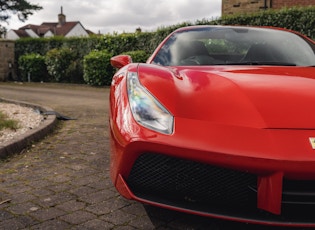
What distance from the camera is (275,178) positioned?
4.98ft

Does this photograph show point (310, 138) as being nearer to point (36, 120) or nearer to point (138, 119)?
point (138, 119)

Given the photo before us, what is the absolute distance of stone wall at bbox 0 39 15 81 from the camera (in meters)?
18.0

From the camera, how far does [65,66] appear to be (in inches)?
635

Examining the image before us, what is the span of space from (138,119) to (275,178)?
72 centimetres

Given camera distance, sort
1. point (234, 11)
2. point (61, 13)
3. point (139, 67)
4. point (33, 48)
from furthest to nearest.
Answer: point (61, 13)
point (33, 48)
point (234, 11)
point (139, 67)

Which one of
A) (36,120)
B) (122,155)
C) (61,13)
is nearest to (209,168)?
(122,155)

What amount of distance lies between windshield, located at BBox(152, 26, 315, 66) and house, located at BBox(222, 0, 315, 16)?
402 inches

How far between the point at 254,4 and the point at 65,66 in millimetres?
8649

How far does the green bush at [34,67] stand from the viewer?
17.1 metres

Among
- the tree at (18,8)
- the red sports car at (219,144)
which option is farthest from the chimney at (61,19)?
the red sports car at (219,144)

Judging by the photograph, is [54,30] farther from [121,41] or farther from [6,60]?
[121,41]

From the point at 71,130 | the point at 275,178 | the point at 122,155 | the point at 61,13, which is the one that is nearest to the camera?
the point at 275,178

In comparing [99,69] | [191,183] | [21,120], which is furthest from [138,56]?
[191,183]

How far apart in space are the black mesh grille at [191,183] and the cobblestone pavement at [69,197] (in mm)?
313
